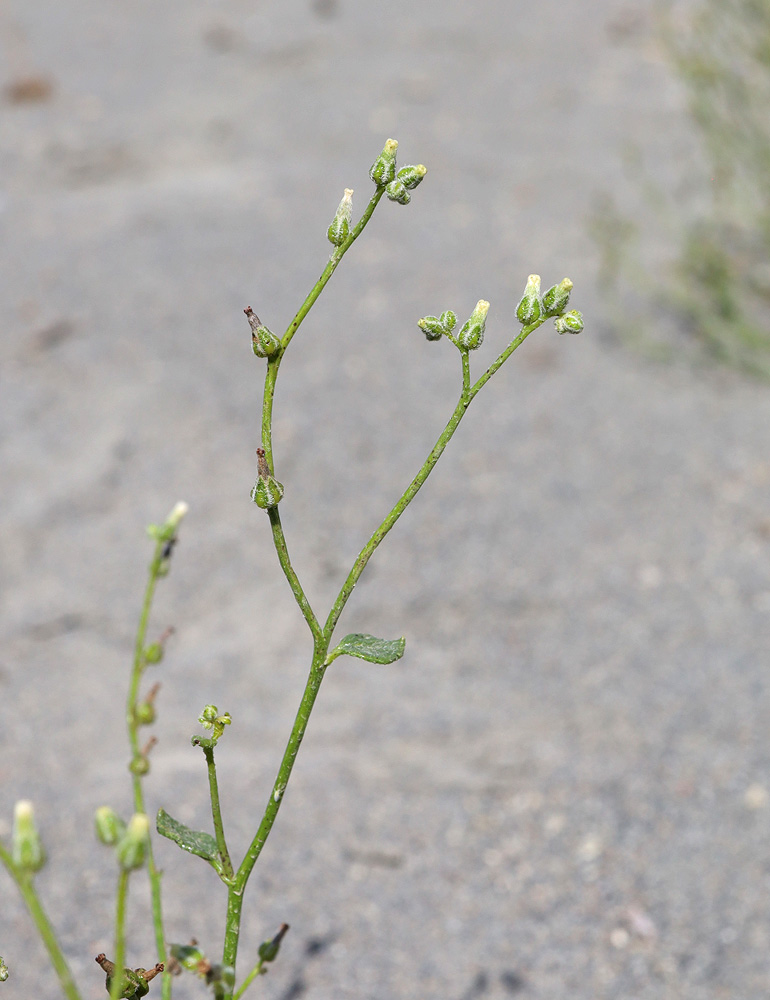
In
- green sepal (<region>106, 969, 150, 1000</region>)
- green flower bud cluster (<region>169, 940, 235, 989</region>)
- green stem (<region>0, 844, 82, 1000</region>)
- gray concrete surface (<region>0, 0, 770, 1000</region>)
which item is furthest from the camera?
gray concrete surface (<region>0, 0, 770, 1000</region>)

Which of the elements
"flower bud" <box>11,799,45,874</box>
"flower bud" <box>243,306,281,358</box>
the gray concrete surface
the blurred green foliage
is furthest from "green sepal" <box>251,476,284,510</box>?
the blurred green foliage

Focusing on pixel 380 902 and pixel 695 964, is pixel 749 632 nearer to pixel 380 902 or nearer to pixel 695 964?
pixel 695 964

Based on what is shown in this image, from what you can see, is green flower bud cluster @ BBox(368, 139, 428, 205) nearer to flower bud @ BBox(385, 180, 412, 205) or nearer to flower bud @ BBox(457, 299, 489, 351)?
flower bud @ BBox(385, 180, 412, 205)

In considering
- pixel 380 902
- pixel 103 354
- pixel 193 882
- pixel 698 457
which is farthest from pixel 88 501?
pixel 698 457

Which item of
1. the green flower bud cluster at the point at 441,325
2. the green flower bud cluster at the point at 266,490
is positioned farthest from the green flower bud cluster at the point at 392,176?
the green flower bud cluster at the point at 266,490

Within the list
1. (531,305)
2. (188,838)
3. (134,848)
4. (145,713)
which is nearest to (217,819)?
(188,838)
